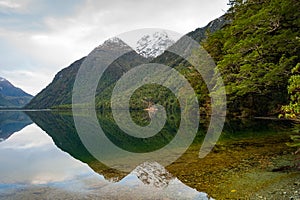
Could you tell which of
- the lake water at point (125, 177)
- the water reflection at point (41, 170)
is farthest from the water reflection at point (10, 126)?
the lake water at point (125, 177)

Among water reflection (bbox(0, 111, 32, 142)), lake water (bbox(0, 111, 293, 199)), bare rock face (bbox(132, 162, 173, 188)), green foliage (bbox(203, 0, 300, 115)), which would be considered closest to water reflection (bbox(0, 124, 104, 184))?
lake water (bbox(0, 111, 293, 199))

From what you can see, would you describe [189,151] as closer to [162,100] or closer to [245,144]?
[245,144]

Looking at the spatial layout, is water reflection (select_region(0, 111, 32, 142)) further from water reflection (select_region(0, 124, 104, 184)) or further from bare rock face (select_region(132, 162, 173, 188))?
bare rock face (select_region(132, 162, 173, 188))

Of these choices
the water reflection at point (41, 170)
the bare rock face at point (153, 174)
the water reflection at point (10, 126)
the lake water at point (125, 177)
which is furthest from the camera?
the water reflection at point (10, 126)

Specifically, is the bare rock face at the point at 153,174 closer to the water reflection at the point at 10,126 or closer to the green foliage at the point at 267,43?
the green foliage at the point at 267,43

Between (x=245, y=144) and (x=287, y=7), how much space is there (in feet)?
39.2

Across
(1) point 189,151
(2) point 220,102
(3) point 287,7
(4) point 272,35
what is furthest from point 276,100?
(1) point 189,151

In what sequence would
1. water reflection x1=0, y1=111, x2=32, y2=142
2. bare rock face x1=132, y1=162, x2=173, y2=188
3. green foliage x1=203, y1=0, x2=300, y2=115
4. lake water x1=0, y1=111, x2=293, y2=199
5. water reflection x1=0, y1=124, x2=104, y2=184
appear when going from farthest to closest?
water reflection x1=0, y1=111, x2=32, y2=142
green foliage x1=203, y1=0, x2=300, y2=115
water reflection x1=0, y1=124, x2=104, y2=184
bare rock face x1=132, y1=162, x2=173, y2=188
lake water x1=0, y1=111, x2=293, y2=199

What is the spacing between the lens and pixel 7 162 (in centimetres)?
2386

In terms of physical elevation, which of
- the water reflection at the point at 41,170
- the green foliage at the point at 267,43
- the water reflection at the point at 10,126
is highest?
the green foliage at the point at 267,43

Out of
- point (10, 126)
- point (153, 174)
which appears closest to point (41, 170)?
point (153, 174)

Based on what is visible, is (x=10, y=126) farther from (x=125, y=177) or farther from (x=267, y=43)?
(x=125, y=177)

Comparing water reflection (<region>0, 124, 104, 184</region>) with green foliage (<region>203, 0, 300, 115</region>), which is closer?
water reflection (<region>0, 124, 104, 184</region>)

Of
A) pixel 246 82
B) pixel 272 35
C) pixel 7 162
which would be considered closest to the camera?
pixel 7 162
